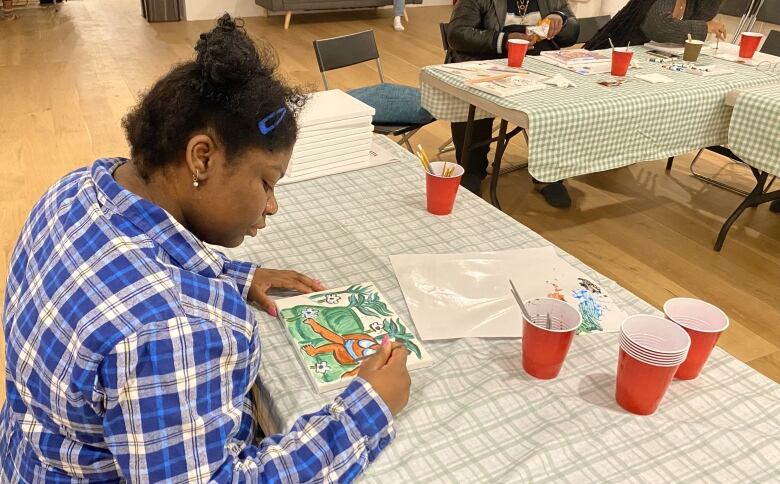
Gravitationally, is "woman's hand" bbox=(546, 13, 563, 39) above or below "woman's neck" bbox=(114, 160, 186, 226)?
below

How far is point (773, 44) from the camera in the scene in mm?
3541

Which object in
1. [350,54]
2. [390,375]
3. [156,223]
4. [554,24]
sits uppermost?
[156,223]

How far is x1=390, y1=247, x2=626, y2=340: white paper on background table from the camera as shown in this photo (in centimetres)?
118

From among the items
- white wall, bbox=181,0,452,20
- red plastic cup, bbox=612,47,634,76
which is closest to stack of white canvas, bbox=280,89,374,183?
red plastic cup, bbox=612,47,634,76

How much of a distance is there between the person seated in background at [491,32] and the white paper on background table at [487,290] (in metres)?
1.94

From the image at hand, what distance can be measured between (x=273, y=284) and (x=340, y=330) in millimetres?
180

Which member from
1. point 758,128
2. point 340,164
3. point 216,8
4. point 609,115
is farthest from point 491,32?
point 216,8

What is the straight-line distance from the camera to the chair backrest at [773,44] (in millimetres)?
3520

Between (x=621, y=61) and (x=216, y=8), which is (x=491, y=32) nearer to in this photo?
(x=621, y=61)

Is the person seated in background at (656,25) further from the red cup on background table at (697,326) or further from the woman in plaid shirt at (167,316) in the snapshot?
the woman in plaid shirt at (167,316)

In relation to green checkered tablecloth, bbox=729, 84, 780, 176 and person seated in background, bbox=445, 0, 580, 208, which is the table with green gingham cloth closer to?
green checkered tablecloth, bbox=729, 84, 780, 176

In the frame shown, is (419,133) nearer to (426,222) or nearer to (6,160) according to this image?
(6,160)

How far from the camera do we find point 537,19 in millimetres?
3381

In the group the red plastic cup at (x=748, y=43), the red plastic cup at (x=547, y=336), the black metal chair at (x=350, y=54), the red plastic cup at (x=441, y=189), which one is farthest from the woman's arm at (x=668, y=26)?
the red plastic cup at (x=547, y=336)
